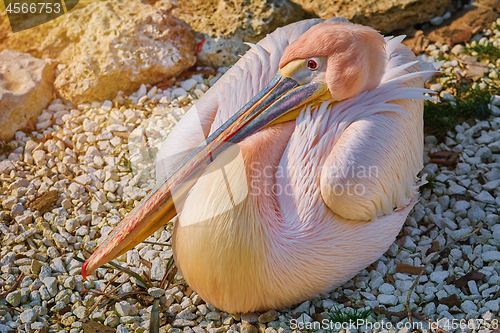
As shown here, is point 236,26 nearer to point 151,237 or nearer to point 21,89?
point 21,89

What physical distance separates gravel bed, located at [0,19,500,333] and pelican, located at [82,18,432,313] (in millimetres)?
223

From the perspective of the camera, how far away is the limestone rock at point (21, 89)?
158 inches

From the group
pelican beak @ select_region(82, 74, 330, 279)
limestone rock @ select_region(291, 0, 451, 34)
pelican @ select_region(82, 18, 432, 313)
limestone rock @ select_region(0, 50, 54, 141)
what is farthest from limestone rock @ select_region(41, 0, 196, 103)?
pelican beak @ select_region(82, 74, 330, 279)

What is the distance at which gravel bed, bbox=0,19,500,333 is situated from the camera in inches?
111

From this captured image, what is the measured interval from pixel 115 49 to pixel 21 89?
826mm

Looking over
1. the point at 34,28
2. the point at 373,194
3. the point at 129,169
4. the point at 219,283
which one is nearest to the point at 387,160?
the point at 373,194

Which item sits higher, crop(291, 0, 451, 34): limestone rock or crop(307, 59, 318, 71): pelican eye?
crop(307, 59, 318, 71): pelican eye

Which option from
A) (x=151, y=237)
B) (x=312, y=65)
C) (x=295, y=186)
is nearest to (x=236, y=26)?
(x=312, y=65)

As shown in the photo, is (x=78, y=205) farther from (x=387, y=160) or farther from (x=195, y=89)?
(x=387, y=160)

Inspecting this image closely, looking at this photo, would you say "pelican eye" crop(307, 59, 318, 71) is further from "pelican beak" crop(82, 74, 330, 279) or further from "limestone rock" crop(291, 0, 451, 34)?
"limestone rock" crop(291, 0, 451, 34)

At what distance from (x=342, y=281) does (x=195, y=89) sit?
2.30m

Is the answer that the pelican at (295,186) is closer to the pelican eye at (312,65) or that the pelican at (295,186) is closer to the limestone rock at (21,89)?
the pelican eye at (312,65)

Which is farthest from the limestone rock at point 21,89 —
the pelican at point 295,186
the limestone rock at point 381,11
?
the limestone rock at point 381,11

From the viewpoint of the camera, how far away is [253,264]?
2.49 metres
